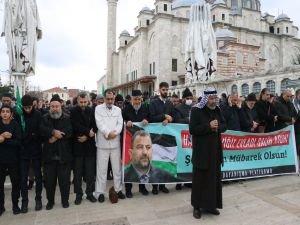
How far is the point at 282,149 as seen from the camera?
6406 mm

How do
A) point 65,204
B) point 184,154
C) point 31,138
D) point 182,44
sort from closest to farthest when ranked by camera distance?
point 31,138 → point 65,204 → point 184,154 → point 182,44

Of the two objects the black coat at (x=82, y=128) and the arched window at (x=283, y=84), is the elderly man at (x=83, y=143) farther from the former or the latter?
the arched window at (x=283, y=84)

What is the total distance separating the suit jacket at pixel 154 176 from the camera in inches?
205

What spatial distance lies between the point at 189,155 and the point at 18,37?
4830 mm

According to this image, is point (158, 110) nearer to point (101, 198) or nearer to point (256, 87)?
point (101, 198)

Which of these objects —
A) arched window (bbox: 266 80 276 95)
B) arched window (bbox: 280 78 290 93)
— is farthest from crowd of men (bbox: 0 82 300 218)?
arched window (bbox: 266 80 276 95)

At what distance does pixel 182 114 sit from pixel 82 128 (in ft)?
7.41

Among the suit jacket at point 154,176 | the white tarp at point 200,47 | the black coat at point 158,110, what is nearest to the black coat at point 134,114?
the black coat at point 158,110

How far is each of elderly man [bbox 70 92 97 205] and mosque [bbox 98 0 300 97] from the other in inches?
1034

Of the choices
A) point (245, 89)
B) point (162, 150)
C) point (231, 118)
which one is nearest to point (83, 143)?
point (162, 150)

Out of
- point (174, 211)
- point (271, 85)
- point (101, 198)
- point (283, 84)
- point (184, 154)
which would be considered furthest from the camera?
point (271, 85)

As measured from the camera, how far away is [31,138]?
4.60 metres

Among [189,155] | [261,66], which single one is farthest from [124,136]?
[261,66]

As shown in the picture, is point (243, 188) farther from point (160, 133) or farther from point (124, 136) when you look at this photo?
point (124, 136)
